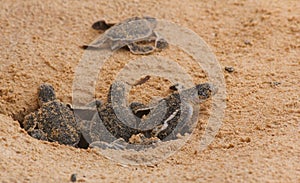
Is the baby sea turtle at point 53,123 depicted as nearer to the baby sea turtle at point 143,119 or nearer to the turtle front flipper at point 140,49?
Answer: the baby sea turtle at point 143,119

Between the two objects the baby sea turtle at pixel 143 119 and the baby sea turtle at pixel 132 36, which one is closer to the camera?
the baby sea turtle at pixel 143 119

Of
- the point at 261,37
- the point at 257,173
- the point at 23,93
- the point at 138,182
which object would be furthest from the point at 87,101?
the point at 261,37

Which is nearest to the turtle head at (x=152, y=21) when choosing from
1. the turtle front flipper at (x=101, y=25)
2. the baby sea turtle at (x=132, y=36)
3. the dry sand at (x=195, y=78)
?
the baby sea turtle at (x=132, y=36)

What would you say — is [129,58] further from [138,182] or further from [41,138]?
[138,182]

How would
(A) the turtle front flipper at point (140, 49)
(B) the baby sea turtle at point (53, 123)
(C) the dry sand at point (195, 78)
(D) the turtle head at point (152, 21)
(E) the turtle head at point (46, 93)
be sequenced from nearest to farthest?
(C) the dry sand at point (195, 78) < (B) the baby sea turtle at point (53, 123) < (E) the turtle head at point (46, 93) < (A) the turtle front flipper at point (140, 49) < (D) the turtle head at point (152, 21)

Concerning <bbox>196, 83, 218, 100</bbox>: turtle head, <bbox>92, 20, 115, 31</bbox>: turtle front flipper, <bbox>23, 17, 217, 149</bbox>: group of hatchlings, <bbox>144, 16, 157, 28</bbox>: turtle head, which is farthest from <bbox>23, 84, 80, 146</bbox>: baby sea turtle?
<bbox>144, 16, 157, 28</bbox>: turtle head

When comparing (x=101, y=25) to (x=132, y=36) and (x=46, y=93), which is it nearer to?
(x=132, y=36)

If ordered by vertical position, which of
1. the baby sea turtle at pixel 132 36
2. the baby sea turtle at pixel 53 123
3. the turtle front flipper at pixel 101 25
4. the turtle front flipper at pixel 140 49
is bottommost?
the baby sea turtle at pixel 53 123
